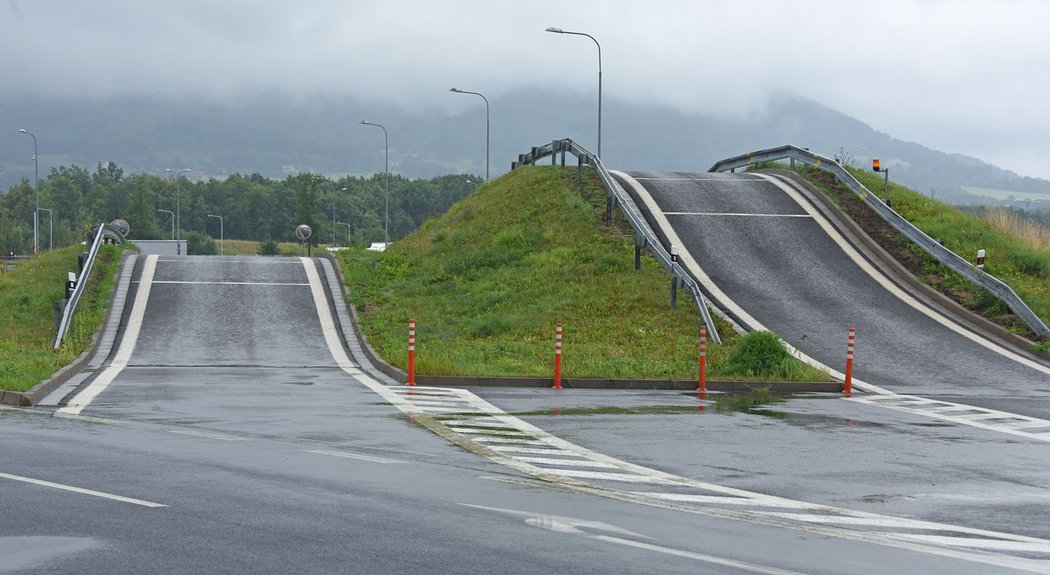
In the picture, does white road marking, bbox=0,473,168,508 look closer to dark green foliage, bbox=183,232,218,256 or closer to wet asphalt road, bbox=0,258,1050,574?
wet asphalt road, bbox=0,258,1050,574

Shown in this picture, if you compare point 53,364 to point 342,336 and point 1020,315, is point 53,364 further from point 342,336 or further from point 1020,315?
point 1020,315

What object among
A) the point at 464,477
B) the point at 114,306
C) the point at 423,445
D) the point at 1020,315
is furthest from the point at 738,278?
the point at 464,477

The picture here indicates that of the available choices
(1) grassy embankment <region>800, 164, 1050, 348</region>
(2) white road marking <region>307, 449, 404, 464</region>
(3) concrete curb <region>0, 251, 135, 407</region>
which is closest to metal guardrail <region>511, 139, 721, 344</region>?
(1) grassy embankment <region>800, 164, 1050, 348</region>

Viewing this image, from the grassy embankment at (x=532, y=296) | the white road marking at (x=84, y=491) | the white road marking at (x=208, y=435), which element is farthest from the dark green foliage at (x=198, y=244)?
the white road marking at (x=84, y=491)

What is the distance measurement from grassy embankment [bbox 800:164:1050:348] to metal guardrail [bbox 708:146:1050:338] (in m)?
0.30

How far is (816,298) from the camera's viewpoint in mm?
30094

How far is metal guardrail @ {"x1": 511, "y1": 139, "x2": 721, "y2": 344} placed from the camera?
89.2 feet

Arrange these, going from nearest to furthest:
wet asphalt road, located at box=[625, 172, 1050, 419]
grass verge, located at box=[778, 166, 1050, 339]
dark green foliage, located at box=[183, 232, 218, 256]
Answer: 1. wet asphalt road, located at box=[625, 172, 1050, 419]
2. grass verge, located at box=[778, 166, 1050, 339]
3. dark green foliage, located at box=[183, 232, 218, 256]

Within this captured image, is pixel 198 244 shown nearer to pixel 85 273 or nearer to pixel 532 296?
pixel 85 273

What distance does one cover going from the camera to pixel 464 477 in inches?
445

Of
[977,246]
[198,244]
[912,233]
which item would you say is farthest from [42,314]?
[198,244]

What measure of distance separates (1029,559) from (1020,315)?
2124cm

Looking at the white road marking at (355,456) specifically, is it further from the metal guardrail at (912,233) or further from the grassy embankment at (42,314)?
the metal guardrail at (912,233)

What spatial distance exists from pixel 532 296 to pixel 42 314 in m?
12.6
